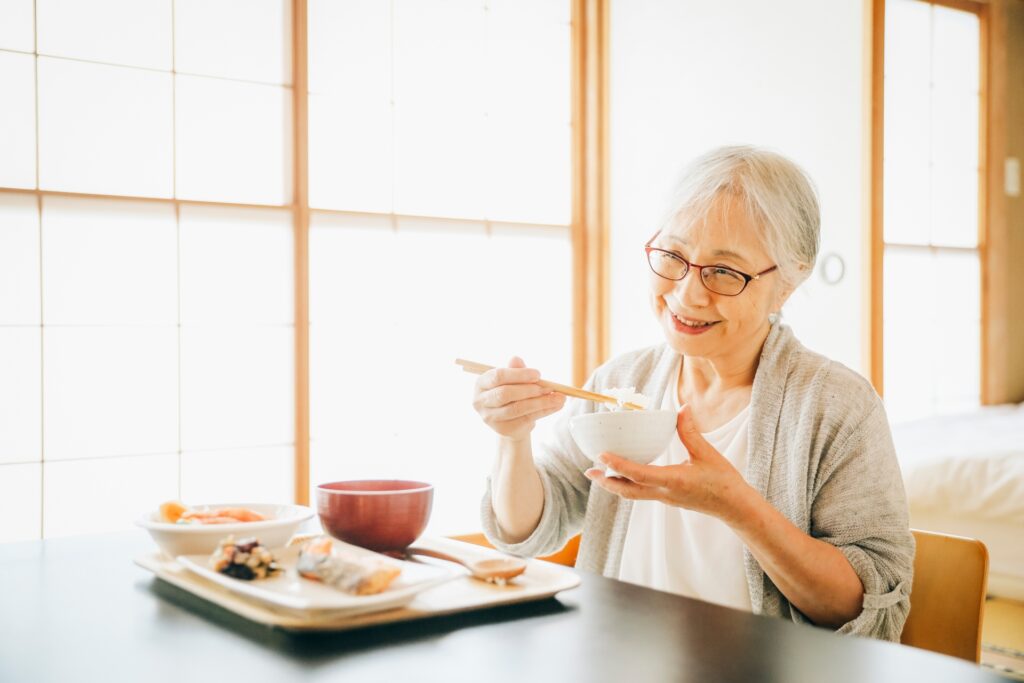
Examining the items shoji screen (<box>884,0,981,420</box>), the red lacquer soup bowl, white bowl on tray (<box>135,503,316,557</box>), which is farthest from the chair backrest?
shoji screen (<box>884,0,981,420</box>)

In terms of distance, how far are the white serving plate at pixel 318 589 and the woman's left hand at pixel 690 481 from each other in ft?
0.94

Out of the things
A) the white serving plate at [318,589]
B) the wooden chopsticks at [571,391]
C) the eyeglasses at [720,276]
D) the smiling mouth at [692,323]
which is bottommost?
the white serving plate at [318,589]

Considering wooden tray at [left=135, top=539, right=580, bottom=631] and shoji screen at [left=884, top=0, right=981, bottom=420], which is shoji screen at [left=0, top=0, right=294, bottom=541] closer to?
wooden tray at [left=135, top=539, right=580, bottom=631]

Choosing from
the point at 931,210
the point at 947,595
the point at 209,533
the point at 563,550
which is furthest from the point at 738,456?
the point at 931,210

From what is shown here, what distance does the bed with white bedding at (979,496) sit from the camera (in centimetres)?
265

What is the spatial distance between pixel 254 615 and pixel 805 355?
3.34ft

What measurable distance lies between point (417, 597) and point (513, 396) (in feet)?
1.36

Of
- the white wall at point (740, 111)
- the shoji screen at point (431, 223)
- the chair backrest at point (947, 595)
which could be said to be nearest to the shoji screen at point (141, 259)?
the shoji screen at point (431, 223)

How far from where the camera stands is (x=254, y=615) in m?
0.90

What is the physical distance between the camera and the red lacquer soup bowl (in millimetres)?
1120

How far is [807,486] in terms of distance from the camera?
1.41 meters

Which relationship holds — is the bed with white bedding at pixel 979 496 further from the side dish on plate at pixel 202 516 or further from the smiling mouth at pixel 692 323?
the side dish on plate at pixel 202 516

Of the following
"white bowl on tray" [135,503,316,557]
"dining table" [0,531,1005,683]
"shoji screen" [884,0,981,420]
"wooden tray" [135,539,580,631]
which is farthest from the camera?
"shoji screen" [884,0,981,420]

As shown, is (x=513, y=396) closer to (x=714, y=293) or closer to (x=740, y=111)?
(x=714, y=293)
